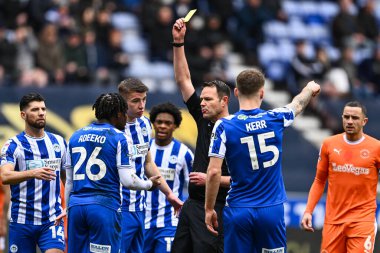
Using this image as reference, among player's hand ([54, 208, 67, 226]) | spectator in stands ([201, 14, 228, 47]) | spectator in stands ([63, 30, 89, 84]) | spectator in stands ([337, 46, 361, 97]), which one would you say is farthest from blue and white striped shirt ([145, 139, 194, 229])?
spectator in stands ([337, 46, 361, 97])

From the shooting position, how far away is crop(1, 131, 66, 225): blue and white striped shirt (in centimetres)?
1122

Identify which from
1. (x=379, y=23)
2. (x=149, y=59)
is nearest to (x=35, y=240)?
(x=149, y=59)

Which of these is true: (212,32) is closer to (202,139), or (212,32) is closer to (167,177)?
(167,177)

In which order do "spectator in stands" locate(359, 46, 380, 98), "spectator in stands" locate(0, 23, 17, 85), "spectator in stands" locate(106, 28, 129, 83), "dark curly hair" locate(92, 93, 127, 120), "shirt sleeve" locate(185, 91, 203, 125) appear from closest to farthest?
"dark curly hair" locate(92, 93, 127, 120)
"shirt sleeve" locate(185, 91, 203, 125)
"spectator in stands" locate(0, 23, 17, 85)
"spectator in stands" locate(106, 28, 129, 83)
"spectator in stands" locate(359, 46, 380, 98)

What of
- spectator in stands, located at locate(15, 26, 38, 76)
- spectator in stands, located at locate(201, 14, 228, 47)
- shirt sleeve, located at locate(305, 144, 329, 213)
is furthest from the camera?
spectator in stands, located at locate(201, 14, 228, 47)

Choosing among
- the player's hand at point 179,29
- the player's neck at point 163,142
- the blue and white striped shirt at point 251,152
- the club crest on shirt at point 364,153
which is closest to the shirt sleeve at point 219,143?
the blue and white striped shirt at point 251,152

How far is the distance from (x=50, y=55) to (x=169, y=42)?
2.77 m

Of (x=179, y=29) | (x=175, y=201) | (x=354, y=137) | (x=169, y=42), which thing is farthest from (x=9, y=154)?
(x=169, y=42)

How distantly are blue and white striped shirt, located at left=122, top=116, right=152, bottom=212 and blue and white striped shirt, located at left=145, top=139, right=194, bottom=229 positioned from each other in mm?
829

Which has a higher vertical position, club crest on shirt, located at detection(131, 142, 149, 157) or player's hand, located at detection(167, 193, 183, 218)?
club crest on shirt, located at detection(131, 142, 149, 157)

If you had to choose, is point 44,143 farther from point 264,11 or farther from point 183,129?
point 264,11

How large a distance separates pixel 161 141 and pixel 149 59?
33.9ft

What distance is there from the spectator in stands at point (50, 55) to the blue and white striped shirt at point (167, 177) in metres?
8.02

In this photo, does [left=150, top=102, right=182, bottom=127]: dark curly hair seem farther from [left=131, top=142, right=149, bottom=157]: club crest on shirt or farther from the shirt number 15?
the shirt number 15
